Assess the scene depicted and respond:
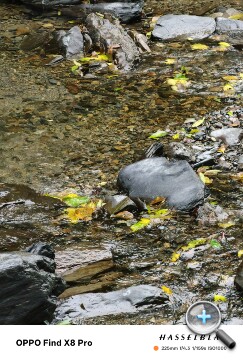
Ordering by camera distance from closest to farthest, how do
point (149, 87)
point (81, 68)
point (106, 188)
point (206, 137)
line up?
point (106, 188) < point (206, 137) < point (149, 87) < point (81, 68)

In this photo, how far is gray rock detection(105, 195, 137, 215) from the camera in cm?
479

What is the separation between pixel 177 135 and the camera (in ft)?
19.6

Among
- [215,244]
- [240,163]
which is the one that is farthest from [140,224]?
[240,163]

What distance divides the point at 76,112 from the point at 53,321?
3121mm

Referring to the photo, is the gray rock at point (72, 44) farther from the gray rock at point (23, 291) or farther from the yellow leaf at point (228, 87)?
the gray rock at point (23, 291)

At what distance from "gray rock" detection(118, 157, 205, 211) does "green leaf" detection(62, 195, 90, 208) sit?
0.33m

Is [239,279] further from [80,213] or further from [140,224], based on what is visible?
[80,213]

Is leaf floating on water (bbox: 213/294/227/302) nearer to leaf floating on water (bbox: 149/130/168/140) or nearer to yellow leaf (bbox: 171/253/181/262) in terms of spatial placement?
yellow leaf (bbox: 171/253/181/262)

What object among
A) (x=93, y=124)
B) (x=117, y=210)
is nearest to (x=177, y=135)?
(x=93, y=124)

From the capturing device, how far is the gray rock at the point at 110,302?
380 cm

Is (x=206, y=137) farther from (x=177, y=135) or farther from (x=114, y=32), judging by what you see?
(x=114, y=32)

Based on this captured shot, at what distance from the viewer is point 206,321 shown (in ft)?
9.97

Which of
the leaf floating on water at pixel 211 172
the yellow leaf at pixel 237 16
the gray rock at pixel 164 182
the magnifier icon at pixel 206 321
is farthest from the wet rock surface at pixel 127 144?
the magnifier icon at pixel 206 321

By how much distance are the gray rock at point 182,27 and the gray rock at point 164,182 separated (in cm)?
335
